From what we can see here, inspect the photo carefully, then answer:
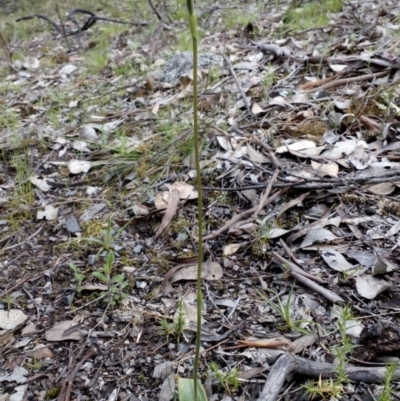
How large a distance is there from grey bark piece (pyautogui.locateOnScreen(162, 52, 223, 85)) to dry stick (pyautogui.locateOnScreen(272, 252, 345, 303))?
1.77m

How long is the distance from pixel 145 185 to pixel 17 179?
2.18ft

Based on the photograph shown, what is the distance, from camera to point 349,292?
1.28m

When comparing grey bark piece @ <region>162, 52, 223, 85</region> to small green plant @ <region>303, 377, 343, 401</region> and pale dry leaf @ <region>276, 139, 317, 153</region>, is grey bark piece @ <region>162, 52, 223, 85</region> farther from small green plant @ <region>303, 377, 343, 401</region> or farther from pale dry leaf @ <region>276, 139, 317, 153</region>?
small green plant @ <region>303, 377, 343, 401</region>

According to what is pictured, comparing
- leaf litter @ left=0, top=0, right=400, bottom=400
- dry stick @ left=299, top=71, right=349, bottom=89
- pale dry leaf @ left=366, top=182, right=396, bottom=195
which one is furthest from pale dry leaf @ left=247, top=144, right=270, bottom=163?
dry stick @ left=299, top=71, right=349, bottom=89

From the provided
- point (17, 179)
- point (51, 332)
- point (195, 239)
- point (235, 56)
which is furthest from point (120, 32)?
point (51, 332)

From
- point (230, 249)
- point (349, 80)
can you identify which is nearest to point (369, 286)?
point (230, 249)

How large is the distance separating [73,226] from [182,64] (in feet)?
5.10

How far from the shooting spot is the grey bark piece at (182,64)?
292 centimetres

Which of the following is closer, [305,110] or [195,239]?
[195,239]

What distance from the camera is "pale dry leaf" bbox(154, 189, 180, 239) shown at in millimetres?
1662

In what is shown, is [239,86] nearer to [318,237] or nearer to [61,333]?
[318,237]

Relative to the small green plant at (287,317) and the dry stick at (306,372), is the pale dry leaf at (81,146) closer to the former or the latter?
the small green plant at (287,317)

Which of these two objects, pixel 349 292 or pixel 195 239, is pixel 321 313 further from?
pixel 195 239

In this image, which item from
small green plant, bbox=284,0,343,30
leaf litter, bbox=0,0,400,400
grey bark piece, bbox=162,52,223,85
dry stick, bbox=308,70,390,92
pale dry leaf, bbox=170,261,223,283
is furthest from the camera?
small green plant, bbox=284,0,343,30
